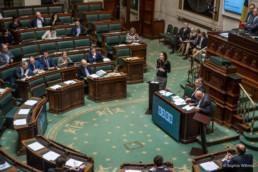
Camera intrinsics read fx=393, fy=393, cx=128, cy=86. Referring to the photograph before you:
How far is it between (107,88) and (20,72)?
97.5 inches

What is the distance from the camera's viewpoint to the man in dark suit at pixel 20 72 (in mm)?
10797

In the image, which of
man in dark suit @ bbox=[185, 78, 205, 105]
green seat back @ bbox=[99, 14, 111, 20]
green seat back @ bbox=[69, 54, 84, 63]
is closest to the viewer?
→ man in dark suit @ bbox=[185, 78, 205, 105]

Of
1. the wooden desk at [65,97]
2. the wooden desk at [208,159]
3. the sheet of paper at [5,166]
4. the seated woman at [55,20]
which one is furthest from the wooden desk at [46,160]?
the seated woman at [55,20]

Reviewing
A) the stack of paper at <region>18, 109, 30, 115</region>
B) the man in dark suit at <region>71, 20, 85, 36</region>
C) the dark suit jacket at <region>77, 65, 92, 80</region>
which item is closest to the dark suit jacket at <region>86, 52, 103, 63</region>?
the dark suit jacket at <region>77, 65, 92, 80</region>

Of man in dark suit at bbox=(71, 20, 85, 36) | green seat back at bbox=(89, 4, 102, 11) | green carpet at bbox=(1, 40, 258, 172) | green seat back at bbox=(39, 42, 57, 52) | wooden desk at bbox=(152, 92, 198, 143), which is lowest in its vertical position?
green carpet at bbox=(1, 40, 258, 172)

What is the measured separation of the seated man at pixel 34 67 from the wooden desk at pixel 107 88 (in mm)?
1472

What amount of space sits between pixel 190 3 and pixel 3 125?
10.1m

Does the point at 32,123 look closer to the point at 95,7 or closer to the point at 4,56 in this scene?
the point at 4,56

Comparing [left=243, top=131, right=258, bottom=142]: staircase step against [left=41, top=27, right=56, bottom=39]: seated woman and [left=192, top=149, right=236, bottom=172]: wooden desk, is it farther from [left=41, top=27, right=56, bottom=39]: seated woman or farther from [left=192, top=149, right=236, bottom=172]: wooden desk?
[left=41, top=27, right=56, bottom=39]: seated woman

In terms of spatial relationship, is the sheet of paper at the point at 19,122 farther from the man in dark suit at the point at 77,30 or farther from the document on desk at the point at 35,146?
the man in dark suit at the point at 77,30

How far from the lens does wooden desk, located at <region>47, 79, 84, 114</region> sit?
10.4 m

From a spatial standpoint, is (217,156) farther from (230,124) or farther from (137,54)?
(137,54)

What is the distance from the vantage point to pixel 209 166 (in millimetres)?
6930

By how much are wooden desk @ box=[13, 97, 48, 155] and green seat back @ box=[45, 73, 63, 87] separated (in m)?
1.64
